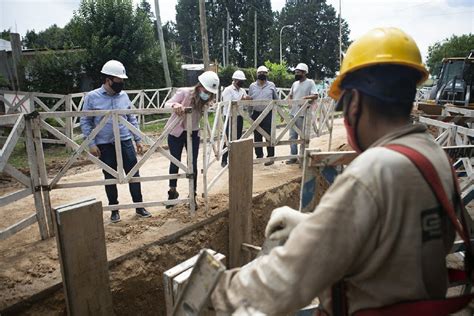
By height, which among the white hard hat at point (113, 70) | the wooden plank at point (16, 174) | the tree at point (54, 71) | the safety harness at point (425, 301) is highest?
the tree at point (54, 71)

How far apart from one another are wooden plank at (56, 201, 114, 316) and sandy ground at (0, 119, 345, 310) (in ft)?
2.73

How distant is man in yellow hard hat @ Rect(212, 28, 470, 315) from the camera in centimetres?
98

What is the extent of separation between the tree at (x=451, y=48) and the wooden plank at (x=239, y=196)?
4508cm

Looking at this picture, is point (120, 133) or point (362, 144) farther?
point (120, 133)

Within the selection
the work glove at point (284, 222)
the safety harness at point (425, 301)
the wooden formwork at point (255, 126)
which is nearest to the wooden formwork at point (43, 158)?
the wooden formwork at point (255, 126)

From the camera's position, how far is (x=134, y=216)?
4906 millimetres

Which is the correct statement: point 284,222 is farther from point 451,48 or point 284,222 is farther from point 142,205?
point 451,48

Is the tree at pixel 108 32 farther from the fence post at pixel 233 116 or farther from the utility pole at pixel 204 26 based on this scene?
the fence post at pixel 233 116

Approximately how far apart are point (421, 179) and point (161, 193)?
543 cm

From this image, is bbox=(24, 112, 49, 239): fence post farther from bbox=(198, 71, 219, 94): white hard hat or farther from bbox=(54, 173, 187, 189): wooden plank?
bbox=(198, 71, 219, 94): white hard hat

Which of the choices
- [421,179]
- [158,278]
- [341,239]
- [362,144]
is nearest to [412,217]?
[421,179]

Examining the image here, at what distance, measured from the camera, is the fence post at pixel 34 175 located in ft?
12.2

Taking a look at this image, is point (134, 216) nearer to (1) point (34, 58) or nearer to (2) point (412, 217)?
(2) point (412, 217)

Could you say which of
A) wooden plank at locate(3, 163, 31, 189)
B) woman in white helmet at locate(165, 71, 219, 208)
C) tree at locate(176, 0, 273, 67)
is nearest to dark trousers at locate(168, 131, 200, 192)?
woman in white helmet at locate(165, 71, 219, 208)
